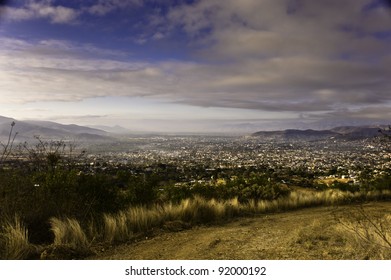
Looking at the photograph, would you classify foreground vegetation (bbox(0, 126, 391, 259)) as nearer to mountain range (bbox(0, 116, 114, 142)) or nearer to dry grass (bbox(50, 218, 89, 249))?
dry grass (bbox(50, 218, 89, 249))

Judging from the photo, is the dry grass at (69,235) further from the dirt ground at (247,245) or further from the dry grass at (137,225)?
the dirt ground at (247,245)

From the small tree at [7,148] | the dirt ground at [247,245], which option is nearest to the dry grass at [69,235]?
the dirt ground at [247,245]

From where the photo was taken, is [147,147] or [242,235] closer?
[242,235]

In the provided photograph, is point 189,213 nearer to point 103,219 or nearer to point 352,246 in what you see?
point 103,219

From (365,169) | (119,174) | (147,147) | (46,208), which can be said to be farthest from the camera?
(365,169)

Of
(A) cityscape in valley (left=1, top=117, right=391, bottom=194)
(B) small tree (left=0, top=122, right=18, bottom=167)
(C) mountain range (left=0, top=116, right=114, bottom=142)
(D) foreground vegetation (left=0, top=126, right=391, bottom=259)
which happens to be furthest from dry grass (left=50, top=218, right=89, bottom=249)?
(A) cityscape in valley (left=1, top=117, right=391, bottom=194)

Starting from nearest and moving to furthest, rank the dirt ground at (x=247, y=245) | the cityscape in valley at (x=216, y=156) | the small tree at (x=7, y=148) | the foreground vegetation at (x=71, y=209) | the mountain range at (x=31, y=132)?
the dirt ground at (x=247, y=245) < the foreground vegetation at (x=71, y=209) < the small tree at (x=7, y=148) < the mountain range at (x=31, y=132) < the cityscape in valley at (x=216, y=156)
